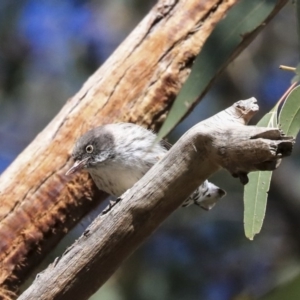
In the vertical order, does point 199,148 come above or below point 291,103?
above

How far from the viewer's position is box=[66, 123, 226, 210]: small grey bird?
2.35 metres

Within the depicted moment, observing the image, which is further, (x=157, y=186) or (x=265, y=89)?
(x=265, y=89)

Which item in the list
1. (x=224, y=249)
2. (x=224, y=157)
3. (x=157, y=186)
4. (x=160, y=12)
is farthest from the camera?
(x=224, y=249)

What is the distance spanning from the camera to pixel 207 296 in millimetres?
3525

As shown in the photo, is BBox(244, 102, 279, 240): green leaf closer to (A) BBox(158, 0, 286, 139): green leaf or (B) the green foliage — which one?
(B) the green foliage

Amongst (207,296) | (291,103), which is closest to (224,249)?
(207,296)

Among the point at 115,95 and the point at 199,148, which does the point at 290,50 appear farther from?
the point at 199,148

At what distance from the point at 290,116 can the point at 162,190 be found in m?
0.36

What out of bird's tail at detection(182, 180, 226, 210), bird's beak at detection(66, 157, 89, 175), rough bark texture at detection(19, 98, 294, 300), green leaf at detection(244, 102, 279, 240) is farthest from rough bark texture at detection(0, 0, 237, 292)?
green leaf at detection(244, 102, 279, 240)

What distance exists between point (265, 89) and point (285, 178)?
0.63m

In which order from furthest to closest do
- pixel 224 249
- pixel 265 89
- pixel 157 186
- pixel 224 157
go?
pixel 265 89 < pixel 224 249 < pixel 157 186 < pixel 224 157

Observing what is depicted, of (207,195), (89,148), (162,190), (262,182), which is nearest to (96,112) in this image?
(89,148)

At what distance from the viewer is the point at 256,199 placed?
1.58 m

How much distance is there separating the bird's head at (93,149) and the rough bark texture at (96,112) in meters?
0.03
